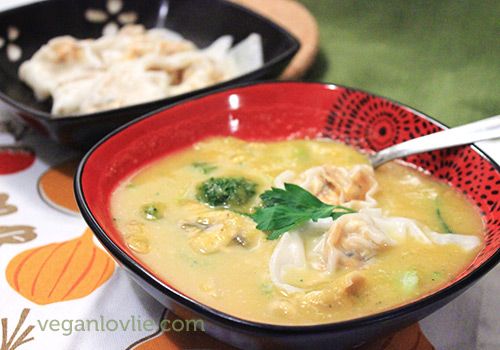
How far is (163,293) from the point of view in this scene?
1.38m

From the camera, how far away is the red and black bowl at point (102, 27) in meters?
2.48

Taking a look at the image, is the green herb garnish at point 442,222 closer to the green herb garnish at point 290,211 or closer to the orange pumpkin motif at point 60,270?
the green herb garnish at point 290,211

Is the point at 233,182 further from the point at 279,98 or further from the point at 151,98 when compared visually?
the point at 151,98

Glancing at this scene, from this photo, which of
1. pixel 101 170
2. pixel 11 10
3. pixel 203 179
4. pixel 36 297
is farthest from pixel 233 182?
pixel 11 10

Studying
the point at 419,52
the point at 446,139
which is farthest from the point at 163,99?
the point at 419,52

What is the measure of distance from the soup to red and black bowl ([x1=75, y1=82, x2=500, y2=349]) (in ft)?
0.16

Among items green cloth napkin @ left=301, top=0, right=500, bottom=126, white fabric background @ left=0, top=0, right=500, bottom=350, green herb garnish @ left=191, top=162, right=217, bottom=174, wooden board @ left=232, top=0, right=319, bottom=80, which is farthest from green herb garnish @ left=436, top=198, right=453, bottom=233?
wooden board @ left=232, top=0, right=319, bottom=80

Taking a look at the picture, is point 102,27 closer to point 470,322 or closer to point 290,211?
point 290,211

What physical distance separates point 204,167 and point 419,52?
1574mm

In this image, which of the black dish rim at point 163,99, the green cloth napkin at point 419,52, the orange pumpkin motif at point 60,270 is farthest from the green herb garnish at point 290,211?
the green cloth napkin at point 419,52

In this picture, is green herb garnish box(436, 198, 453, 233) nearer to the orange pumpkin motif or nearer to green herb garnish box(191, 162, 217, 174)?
green herb garnish box(191, 162, 217, 174)

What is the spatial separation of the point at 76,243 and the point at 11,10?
1450 millimetres

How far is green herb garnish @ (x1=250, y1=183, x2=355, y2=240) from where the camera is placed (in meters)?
1.69

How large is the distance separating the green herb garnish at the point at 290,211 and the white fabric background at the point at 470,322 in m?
0.35
